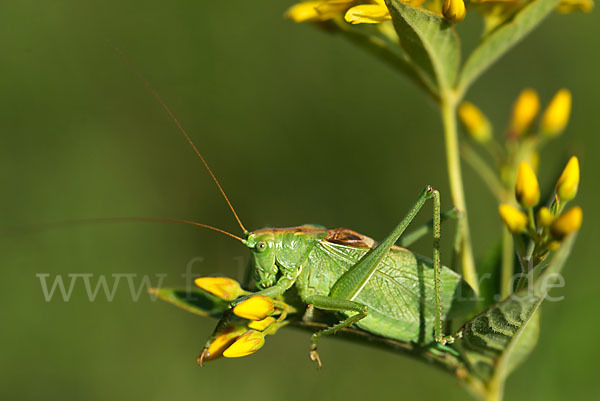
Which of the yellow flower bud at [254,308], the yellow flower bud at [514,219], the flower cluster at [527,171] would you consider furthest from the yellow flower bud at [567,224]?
the yellow flower bud at [254,308]

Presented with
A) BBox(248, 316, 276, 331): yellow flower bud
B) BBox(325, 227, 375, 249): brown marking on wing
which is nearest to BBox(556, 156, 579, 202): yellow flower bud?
BBox(325, 227, 375, 249): brown marking on wing

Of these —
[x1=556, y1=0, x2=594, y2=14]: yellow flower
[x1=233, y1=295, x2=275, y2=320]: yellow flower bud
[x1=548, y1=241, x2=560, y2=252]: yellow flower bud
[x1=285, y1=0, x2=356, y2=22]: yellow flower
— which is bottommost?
[x1=233, y1=295, x2=275, y2=320]: yellow flower bud

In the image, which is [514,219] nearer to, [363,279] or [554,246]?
[554,246]

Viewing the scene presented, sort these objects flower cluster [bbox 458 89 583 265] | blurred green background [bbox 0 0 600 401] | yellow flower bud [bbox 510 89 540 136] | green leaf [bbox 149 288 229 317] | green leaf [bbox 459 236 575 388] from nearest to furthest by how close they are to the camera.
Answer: green leaf [bbox 459 236 575 388], flower cluster [bbox 458 89 583 265], green leaf [bbox 149 288 229 317], yellow flower bud [bbox 510 89 540 136], blurred green background [bbox 0 0 600 401]

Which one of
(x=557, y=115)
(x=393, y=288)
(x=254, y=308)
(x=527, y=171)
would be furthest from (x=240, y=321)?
(x=557, y=115)

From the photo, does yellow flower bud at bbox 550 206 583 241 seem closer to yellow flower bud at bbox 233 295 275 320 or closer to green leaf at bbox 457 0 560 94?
green leaf at bbox 457 0 560 94

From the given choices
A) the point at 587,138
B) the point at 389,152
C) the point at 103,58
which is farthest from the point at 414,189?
the point at 103,58

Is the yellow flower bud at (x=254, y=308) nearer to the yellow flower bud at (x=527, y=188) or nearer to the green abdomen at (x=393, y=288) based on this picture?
the green abdomen at (x=393, y=288)
